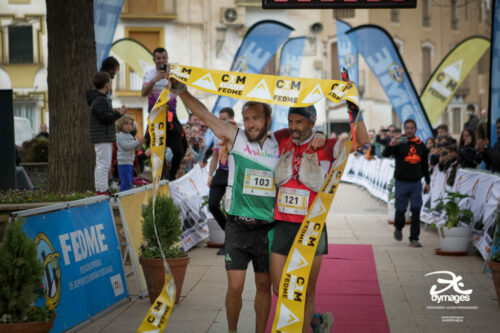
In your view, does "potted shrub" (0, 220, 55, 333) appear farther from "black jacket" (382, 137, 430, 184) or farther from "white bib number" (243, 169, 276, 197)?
"black jacket" (382, 137, 430, 184)

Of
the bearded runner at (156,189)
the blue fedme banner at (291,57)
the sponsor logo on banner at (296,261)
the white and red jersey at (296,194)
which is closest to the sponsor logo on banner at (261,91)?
the white and red jersey at (296,194)

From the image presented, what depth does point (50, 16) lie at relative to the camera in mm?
9695

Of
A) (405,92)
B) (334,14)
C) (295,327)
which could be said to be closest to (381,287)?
(295,327)

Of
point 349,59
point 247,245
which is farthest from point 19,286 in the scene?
point 349,59

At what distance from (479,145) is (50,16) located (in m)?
7.51

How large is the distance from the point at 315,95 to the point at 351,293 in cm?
313

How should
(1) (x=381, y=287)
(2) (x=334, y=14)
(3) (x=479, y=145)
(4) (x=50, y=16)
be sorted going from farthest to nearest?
(2) (x=334, y=14) → (3) (x=479, y=145) → (4) (x=50, y=16) → (1) (x=381, y=287)

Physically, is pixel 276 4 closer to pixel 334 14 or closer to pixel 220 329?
pixel 220 329

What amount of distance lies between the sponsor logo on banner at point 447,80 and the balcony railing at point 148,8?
25.9 meters

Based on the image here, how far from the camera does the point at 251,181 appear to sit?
563 cm

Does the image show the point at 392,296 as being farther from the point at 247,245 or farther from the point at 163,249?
the point at 247,245

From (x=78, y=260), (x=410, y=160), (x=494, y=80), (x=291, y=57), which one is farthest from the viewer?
(x=291, y=57)

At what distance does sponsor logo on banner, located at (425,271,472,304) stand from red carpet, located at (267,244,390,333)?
62 cm

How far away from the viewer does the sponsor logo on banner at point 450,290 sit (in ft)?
25.5
